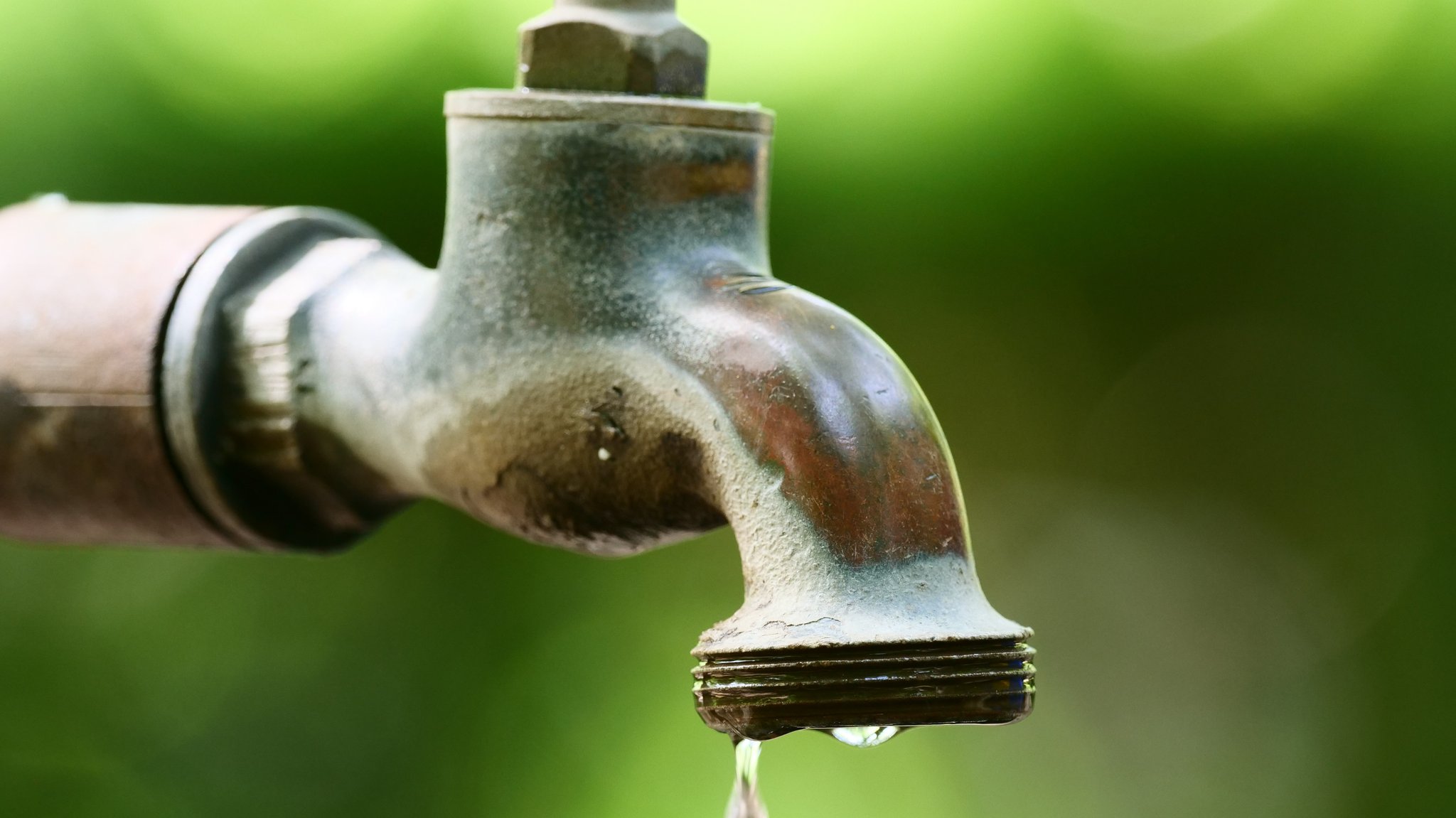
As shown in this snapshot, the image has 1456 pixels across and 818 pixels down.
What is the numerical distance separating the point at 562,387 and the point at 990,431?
2.42 ft

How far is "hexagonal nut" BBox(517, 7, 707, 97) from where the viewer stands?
727mm

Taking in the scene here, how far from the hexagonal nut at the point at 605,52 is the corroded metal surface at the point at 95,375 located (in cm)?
20

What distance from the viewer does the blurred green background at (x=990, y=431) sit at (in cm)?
136

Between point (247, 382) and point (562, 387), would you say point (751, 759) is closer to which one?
point (562, 387)

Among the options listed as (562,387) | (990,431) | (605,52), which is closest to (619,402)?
(562,387)

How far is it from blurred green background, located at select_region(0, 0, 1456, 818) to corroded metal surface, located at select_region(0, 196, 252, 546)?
0.59 m

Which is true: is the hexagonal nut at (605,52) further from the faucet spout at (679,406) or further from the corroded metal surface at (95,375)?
the corroded metal surface at (95,375)

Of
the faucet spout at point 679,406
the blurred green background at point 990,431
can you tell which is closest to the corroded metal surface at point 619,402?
the faucet spout at point 679,406

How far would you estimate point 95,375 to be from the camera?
0.81 m

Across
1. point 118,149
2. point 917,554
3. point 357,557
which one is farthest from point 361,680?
point 917,554

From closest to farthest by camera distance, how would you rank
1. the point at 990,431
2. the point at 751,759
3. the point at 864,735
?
the point at 864,735, the point at 751,759, the point at 990,431

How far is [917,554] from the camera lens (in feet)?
2.07

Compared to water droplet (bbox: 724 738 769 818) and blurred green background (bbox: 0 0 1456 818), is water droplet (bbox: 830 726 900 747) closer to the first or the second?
water droplet (bbox: 724 738 769 818)

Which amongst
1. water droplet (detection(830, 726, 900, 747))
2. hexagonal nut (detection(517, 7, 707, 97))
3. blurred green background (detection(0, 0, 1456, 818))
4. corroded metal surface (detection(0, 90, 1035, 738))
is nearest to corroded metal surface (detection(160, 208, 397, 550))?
corroded metal surface (detection(0, 90, 1035, 738))
